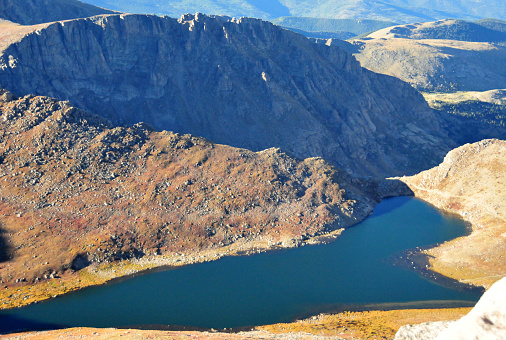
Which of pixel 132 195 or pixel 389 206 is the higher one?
pixel 132 195

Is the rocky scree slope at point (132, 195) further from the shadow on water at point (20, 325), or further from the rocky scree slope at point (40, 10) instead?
the rocky scree slope at point (40, 10)

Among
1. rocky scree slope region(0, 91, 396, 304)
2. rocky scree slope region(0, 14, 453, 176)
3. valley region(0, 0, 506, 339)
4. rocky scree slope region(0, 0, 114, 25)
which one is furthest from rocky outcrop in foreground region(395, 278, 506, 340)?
rocky scree slope region(0, 0, 114, 25)

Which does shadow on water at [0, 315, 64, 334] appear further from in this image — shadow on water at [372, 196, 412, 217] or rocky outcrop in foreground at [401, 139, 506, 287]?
shadow on water at [372, 196, 412, 217]

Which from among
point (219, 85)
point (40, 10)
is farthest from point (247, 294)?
point (40, 10)

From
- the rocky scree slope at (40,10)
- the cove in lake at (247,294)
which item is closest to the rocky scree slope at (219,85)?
the rocky scree slope at (40,10)

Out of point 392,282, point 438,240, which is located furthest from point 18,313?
point 438,240

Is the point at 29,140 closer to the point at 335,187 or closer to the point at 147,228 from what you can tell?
the point at 147,228

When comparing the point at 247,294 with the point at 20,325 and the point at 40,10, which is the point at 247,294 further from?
the point at 40,10
